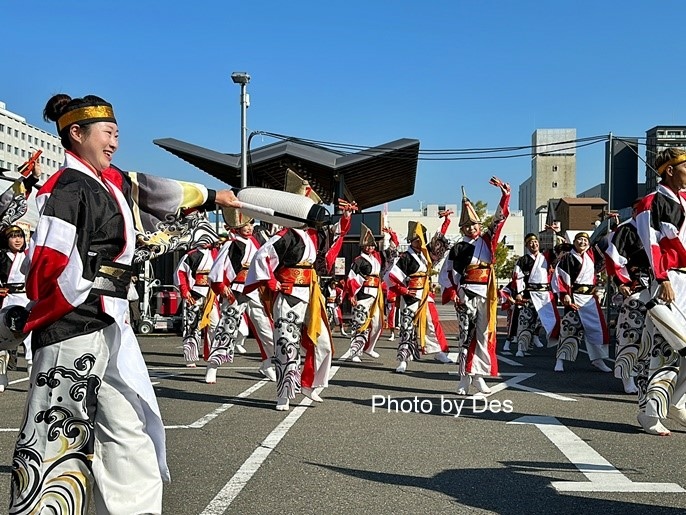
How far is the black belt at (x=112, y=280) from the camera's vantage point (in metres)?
3.39

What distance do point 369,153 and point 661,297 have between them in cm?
1919

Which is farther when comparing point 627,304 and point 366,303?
point 366,303

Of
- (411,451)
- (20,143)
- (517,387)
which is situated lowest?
(517,387)

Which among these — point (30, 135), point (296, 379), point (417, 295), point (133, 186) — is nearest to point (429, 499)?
point (133, 186)

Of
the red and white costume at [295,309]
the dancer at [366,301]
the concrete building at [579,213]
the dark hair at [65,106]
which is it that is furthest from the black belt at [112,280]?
the concrete building at [579,213]

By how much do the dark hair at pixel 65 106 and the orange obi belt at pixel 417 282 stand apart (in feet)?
30.8

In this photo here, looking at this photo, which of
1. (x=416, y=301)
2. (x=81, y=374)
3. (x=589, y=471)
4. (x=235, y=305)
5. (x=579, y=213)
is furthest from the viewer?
(x=579, y=213)

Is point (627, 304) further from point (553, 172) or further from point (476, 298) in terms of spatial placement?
point (553, 172)

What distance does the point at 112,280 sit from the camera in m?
3.44

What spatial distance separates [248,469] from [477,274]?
4.40 m

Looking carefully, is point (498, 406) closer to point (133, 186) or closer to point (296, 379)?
point (296, 379)

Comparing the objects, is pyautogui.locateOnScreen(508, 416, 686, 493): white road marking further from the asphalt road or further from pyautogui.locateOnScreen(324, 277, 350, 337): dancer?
pyautogui.locateOnScreen(324, 277, 350, 337): dancer

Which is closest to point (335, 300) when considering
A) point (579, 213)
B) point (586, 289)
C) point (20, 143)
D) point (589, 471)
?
point (586, 289)

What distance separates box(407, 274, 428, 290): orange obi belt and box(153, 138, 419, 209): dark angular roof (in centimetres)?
1215
